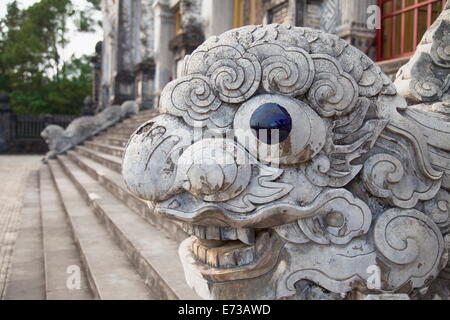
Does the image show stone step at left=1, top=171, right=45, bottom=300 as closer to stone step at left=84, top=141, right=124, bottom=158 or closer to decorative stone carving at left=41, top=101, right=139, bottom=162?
stone step at left=84, top=141, right=124, bottom=158

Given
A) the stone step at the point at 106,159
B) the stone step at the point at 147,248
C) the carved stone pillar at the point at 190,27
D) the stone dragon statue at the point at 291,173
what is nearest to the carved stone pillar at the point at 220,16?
the carved stone pillar at the point at 190,27

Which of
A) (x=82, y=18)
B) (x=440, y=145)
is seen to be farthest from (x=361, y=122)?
(x=82, y=18)

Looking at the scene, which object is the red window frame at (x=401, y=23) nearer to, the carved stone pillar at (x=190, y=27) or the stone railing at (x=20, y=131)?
the carved stone pillar at (x=190, y=27)

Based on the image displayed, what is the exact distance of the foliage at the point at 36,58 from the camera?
30.0 meters

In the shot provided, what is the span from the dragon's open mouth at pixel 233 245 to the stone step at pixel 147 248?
0.64 m

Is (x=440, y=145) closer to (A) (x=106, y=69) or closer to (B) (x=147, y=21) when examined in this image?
(B) (x=147, y=21)

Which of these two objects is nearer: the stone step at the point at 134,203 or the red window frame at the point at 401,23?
the stone step at the point at 134,203

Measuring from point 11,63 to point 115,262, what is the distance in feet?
103

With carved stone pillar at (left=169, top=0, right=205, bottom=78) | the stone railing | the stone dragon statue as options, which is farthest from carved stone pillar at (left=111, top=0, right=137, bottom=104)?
the stone dragon statue

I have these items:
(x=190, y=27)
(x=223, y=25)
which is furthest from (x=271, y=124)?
(x=190, y=27)

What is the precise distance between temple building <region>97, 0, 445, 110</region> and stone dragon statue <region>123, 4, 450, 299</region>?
196cm

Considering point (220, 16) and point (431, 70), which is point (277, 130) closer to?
point (431, 70)

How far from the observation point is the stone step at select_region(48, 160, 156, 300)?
2.69 m

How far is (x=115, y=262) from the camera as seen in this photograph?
→ 10.7 ft
